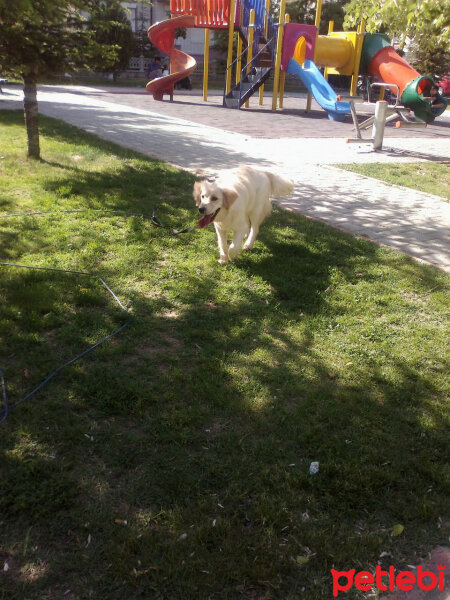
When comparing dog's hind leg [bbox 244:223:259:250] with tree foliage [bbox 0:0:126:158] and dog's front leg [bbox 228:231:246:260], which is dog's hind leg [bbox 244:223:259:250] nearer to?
dog's front leg [bbox 228:231:246:260]

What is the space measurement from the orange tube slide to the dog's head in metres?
16.2

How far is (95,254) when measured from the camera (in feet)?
18.9

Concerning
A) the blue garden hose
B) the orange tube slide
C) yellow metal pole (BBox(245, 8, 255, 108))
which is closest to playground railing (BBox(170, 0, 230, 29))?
yellow metal pole (BBox(245, 8, 255, 108))

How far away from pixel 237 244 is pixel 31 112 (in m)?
5.83

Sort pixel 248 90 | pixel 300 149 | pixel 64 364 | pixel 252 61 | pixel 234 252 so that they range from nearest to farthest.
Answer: pixel 64 364 < pixel 234 252 < pixel 300 149 < pixel 252 61 < pixel 248 90

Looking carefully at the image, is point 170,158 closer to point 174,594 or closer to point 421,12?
point 421,12

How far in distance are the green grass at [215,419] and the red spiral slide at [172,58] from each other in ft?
62.0

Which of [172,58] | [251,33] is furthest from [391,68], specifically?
[172,58]

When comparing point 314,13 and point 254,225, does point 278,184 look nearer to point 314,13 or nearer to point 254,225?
point 254,225

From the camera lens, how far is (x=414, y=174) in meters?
10.6

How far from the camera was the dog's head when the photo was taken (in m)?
4.99

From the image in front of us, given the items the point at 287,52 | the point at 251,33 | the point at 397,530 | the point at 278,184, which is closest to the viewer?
the point at 397,530

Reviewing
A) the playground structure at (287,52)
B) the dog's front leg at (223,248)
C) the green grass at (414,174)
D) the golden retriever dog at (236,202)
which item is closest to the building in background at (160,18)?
the playground structure at (287,52)

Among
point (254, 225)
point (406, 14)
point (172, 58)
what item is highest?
point (172, 58)
